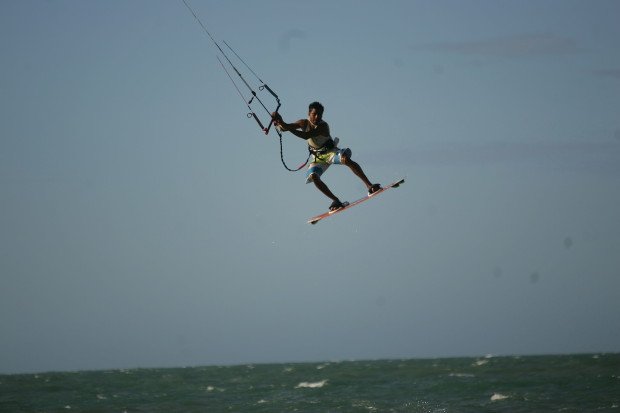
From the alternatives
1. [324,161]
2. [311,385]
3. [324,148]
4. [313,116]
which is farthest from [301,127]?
[311,385]

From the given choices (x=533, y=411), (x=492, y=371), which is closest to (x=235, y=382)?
(x=492, y=371)

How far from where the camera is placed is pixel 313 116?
55.2ft

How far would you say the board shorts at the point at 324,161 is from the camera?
1755 cm

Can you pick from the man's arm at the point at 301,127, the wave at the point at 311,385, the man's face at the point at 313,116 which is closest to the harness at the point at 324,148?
the man's arm at the point at 301,127

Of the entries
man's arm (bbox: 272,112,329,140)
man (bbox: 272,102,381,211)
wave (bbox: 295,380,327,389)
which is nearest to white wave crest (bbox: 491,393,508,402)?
wave (bbox: 295,380,327,389)

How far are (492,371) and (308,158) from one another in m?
32.7

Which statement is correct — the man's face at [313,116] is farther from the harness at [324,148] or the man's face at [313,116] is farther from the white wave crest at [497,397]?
the white wave crest at [497,397]

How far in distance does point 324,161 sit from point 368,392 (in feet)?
80.1

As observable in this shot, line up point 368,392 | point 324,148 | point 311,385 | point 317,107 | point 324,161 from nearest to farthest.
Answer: point 317,107, point 324,148, point 324,161, point 368,392, point 311,385

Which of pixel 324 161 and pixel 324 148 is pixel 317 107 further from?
pixel 324 161

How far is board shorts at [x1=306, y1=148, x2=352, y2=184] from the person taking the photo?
17.5 meters

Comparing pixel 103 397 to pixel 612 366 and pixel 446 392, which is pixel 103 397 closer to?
pixel 446 392

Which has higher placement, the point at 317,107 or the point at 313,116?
the point at 317,107

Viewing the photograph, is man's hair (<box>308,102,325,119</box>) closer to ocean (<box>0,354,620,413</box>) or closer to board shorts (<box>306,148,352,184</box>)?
board shorts (<box>306,148,352,184</box>)
